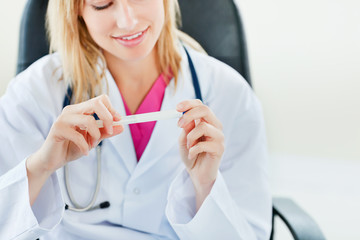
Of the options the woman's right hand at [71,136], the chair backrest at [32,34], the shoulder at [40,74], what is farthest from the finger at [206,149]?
the chair backrest at [32,34]

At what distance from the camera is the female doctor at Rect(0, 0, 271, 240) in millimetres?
863

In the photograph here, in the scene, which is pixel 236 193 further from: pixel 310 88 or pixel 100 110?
pixel 310 88

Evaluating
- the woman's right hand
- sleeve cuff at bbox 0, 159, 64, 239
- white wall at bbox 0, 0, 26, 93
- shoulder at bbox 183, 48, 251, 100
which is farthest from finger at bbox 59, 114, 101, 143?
white wall at bbox 0, 0, 26, 93

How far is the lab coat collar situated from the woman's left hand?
0.33ft

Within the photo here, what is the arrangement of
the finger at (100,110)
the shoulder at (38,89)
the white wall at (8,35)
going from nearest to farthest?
the finger at (100,110), the shoulder at (38,89), the white wall at (8,35)

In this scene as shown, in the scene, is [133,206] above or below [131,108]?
below

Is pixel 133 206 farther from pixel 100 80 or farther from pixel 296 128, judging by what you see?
pixel 296 128

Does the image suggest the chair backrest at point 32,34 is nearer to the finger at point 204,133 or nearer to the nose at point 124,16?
the nose at point 124,16

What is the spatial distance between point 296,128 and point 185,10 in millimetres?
1321

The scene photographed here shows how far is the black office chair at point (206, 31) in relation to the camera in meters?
1.08

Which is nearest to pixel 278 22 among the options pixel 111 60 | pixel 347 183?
pixel 347 183

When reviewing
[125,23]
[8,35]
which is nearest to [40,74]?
[125,23]

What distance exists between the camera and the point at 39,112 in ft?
3.18

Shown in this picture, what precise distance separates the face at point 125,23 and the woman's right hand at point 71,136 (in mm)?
196
